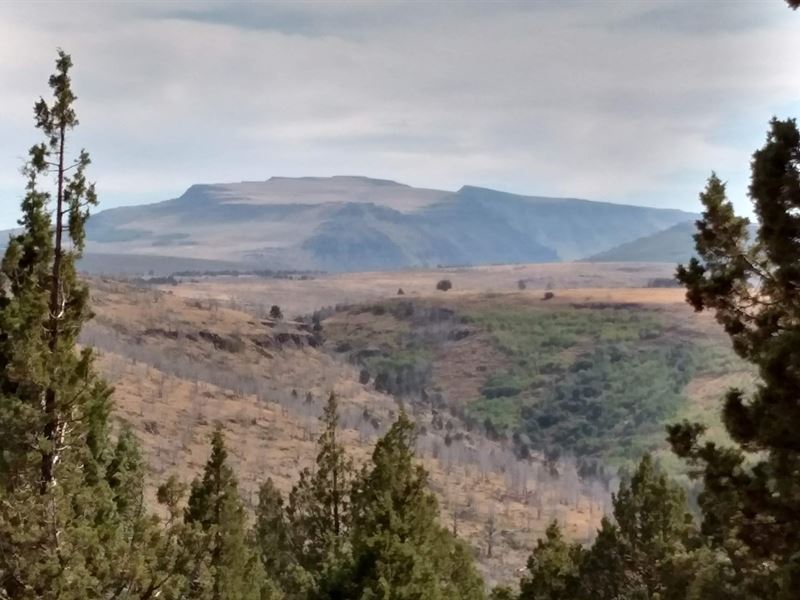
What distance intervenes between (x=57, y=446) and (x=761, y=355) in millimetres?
11060

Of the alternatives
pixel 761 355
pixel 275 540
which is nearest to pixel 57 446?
pixel 761 355

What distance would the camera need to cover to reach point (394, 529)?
23172 mm

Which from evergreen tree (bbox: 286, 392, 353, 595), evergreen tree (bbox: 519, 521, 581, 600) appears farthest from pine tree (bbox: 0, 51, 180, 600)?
evergreen tree (bbox: 519, 521, 581, 600)

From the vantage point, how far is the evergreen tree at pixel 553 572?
1320 inches

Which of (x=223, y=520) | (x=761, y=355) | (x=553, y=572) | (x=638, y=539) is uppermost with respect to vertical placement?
(x=761, y=355)

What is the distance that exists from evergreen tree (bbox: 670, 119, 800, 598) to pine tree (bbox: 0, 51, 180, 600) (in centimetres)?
915

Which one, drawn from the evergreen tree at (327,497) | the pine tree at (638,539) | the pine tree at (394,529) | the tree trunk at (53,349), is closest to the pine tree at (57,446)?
the tree trunk at (53,349)

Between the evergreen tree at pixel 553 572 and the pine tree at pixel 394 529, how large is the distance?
26.5ft

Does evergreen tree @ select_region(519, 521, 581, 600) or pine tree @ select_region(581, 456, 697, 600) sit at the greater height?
pine tree @ select_region(581, 456, 697, 600)

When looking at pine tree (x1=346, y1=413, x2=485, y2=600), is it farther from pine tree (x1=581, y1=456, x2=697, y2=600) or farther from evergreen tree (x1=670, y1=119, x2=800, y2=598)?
evergreen tree (x1=670, y1=119, x2=800, y2=598)

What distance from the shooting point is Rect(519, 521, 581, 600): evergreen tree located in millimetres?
33531

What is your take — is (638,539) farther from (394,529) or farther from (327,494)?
(394,529)

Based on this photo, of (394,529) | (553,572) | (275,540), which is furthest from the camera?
(275,540)

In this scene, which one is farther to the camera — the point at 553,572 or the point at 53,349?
the point at 553,572
